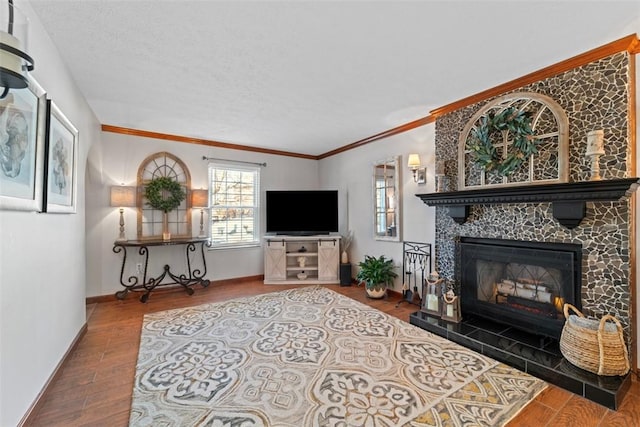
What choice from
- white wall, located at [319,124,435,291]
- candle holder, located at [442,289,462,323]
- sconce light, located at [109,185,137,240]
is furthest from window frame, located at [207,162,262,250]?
candle holder, located at [442,289,462,323]

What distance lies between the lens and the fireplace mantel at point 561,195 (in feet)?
6.68

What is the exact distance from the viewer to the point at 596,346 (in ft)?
6.55

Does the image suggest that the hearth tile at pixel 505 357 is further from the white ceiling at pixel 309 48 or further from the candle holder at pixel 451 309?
the white ceiling at pixel 309 48

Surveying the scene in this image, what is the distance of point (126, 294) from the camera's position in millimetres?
4082

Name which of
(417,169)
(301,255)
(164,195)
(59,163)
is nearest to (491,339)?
(417,169)

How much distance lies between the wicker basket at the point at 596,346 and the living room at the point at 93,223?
5.71 feet

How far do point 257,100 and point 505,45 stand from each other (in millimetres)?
2325

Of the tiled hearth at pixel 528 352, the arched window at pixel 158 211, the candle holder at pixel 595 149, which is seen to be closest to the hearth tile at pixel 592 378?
the tiled hearth at pixel 528 352

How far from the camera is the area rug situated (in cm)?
174

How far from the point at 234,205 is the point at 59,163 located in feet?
10.2

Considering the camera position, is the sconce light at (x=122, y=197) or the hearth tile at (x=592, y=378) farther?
the sconce light at (x=122, y=197)

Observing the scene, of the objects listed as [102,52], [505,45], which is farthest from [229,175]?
[505,45]

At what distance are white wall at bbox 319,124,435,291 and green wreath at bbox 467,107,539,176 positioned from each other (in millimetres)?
773

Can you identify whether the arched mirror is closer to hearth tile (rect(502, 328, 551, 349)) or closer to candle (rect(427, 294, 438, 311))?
candle (rect(427, 294, 438, 311))
